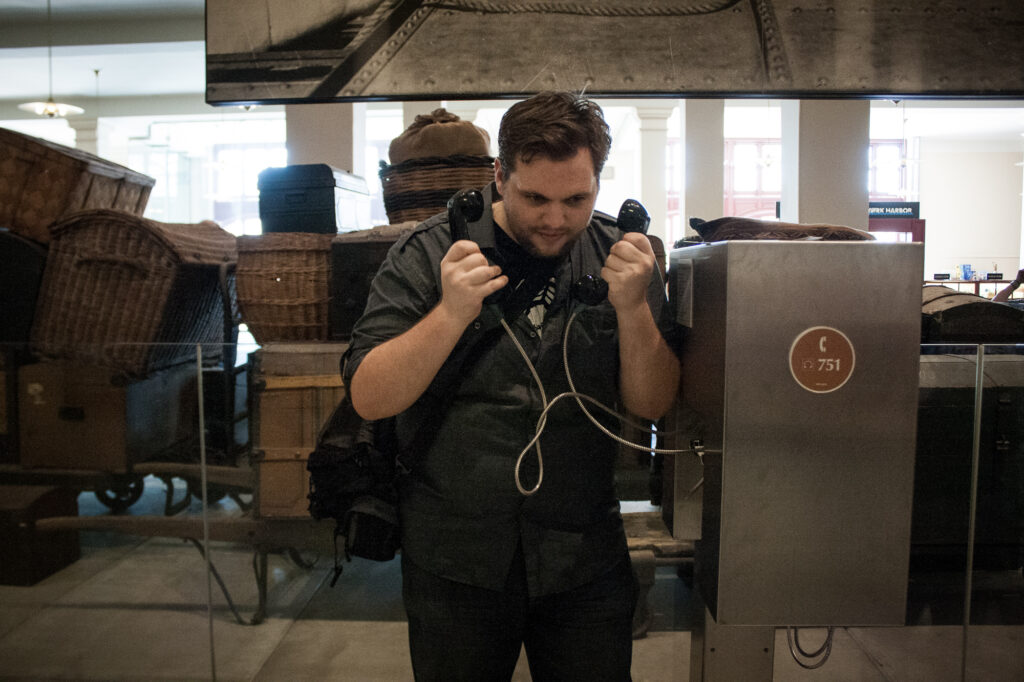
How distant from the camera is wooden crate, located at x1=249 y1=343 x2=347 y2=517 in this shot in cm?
257

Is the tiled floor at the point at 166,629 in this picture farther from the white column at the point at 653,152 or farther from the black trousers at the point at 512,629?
the white column at the point at 653,152

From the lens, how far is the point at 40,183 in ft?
10.3

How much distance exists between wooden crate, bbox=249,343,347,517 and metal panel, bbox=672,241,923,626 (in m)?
1.64

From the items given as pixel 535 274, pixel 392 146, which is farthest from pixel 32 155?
pixel 535 274

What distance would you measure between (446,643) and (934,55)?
1.82 metres

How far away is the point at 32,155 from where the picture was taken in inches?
124

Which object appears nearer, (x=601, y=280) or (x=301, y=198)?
(x=601, y=280)

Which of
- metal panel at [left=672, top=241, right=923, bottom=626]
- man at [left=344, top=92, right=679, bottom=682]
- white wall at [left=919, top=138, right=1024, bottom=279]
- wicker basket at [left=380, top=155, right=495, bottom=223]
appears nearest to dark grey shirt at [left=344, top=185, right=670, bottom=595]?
man at [left=344, top=92, right=679, bottom=682]

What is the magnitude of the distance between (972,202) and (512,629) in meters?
17.1

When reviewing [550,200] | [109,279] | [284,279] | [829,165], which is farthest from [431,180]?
[829,165]

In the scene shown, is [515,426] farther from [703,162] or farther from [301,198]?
[703,162]

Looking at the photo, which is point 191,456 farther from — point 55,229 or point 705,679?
point 705,679

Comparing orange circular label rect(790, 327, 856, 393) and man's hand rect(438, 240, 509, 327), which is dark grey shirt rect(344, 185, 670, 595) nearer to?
man's hand rect(438, 240, 509, 327)

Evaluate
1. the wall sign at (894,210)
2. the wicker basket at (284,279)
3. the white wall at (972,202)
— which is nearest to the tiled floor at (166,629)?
the wicker basket at (284,279)
